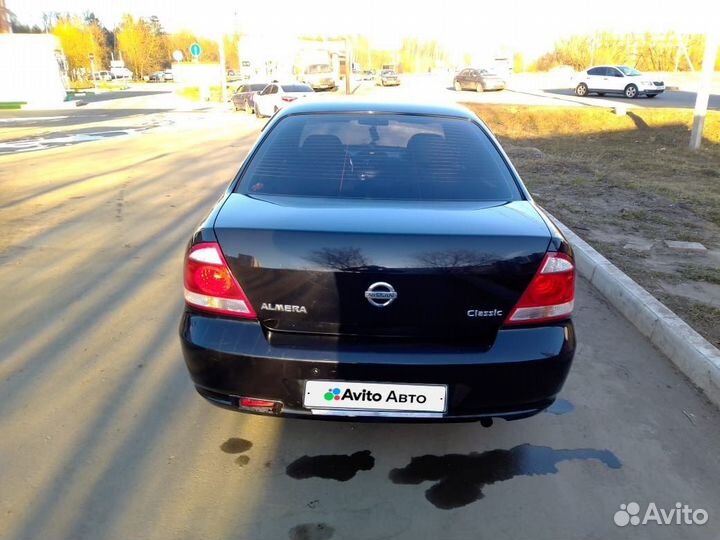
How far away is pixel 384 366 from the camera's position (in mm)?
2203

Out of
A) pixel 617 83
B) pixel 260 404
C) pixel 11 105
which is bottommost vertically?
pixel 260 404

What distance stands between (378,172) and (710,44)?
38.6 ft

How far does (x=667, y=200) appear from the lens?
25.9ft

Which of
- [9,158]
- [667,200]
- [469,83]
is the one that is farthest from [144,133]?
[469,83]

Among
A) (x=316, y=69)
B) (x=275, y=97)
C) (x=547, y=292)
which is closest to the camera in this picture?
(x=547, y=292)

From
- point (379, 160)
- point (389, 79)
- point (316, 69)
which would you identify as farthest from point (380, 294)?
point (389, 79)

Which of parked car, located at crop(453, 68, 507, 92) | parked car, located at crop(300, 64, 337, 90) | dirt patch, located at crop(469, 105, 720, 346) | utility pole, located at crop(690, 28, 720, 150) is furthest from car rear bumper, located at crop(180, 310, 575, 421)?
parked car, located at crop(300, 64, 337, 90)

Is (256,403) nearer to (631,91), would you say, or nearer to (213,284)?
(213,284)

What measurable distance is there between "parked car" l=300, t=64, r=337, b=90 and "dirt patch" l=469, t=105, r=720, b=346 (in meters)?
24.2

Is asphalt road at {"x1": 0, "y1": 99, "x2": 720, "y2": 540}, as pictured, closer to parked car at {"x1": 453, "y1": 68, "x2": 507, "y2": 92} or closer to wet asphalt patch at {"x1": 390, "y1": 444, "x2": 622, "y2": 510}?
wet asphalt patch at {"x1": 390, "y1": 444, "x2": 622, "y2": 510}

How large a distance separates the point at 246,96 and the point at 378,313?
80.9 feet

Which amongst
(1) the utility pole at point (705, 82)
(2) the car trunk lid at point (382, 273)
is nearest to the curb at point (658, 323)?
(2) the car trunk lid at point (382, 273)

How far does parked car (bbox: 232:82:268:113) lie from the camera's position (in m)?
24.5

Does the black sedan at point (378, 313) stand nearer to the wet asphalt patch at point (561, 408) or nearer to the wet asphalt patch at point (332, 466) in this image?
the wet asphalt patch at point (332, 466)
